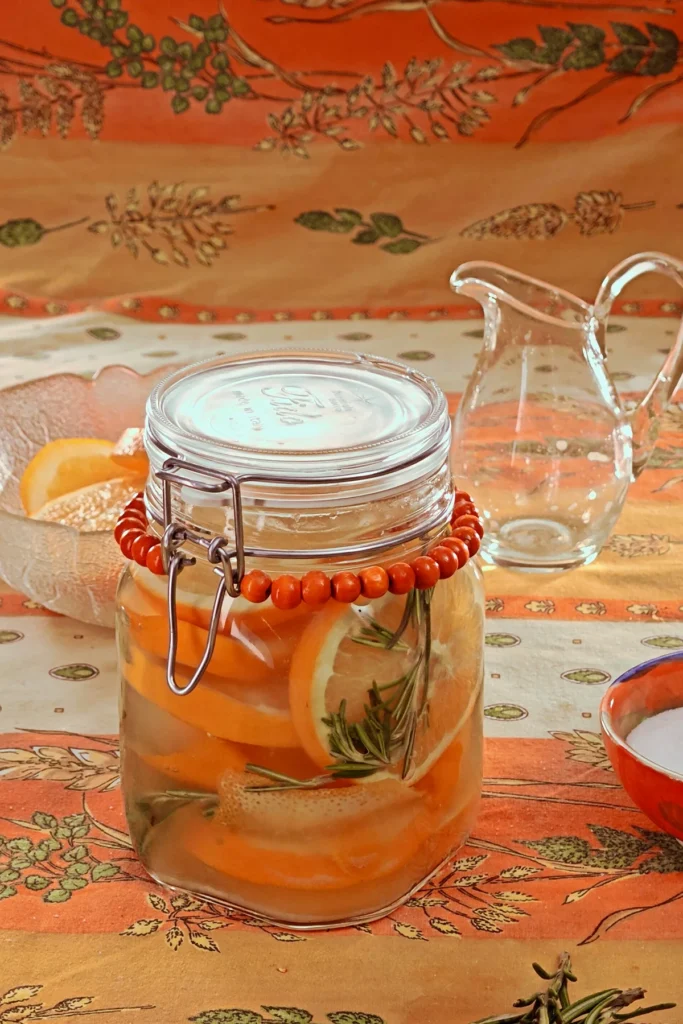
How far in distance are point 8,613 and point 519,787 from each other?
13.1 inches

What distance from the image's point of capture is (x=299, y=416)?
51cm

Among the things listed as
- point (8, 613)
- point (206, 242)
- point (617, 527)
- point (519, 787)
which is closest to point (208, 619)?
point (519, 787)

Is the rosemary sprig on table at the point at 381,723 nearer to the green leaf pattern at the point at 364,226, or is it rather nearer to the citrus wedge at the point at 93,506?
the citrus wedge at the point at 93,506

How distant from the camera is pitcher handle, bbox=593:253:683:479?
2.50ft

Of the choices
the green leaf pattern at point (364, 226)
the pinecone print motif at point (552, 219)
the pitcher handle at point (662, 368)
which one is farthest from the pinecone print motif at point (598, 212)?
the pitcher handle at point (662, 368)

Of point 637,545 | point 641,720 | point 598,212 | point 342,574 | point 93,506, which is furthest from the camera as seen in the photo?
point 598,212

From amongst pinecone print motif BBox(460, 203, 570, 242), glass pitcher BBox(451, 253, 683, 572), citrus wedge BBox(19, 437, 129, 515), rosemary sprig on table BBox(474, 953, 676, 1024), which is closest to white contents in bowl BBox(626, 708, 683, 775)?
rosemary sprig on table BBox(474, 953, 676, 1024)

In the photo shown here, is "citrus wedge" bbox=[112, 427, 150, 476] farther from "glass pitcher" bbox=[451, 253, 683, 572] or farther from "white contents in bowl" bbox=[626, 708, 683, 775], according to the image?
"white contents in bowl" bbox=[626, 708, 683, 775]

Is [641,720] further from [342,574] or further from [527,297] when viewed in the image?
[527,297]

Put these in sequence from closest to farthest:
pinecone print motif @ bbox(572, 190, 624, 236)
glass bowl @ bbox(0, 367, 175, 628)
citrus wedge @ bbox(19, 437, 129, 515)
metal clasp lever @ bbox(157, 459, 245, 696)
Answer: metal clasp lever @ bbox(157, 459, 245, 696) < glass bowl @ bbox(0, 367, 175, 628) < citrus wedge @ bbox(19, 437, 129, 515) < pinecone print motif @ bbox(572, 190, 624, 236)

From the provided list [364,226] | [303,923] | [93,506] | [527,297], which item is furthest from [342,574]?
[364,226]

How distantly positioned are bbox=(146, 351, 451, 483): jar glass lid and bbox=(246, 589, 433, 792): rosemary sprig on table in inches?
2.4

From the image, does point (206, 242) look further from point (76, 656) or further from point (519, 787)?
point (519, 787)

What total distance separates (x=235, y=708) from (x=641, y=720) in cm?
20
